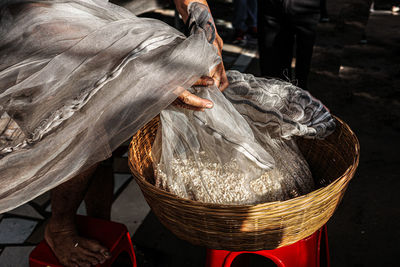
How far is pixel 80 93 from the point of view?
0.96 meters

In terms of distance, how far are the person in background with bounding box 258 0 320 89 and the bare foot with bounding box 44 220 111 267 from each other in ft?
5.73

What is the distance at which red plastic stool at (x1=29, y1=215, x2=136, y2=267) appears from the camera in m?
1.40

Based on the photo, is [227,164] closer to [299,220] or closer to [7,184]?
[299,220]

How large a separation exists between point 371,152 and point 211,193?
1.92 m

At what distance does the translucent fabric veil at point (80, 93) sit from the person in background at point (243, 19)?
406 cm

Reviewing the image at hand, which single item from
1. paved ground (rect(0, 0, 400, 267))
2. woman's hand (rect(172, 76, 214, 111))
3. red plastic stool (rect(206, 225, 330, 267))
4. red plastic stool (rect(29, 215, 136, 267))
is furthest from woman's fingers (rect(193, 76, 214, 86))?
paved ground (rect(0, 0, 400, 267))

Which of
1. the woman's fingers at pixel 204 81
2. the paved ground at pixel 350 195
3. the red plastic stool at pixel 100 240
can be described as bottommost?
the paved ground at pixel 350 195

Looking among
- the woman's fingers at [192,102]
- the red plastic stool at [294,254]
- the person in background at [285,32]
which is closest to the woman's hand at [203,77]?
the woman's fingers at [192,102]

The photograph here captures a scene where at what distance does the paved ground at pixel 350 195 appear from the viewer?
1882 mm

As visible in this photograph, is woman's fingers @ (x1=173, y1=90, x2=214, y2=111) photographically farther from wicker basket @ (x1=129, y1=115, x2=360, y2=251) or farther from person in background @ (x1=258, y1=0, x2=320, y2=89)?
person in background @ (x1=258, y1=0, x2=320, y2=89)

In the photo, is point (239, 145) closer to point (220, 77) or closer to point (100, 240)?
point (220, 77)

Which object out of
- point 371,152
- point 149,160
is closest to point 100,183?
point 149,160

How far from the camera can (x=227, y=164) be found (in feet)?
4.08

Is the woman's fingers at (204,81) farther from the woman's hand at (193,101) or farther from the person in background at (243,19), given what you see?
the person in background at (243,19)
